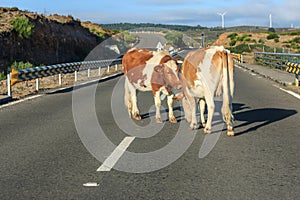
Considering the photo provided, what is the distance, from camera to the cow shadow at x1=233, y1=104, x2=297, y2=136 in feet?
31.9

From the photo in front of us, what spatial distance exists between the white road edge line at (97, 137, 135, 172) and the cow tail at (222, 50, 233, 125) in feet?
5.61

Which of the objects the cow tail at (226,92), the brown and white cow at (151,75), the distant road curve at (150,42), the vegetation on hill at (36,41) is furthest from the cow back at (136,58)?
the distant road curve at (150,42)

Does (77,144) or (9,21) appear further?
(9,21)

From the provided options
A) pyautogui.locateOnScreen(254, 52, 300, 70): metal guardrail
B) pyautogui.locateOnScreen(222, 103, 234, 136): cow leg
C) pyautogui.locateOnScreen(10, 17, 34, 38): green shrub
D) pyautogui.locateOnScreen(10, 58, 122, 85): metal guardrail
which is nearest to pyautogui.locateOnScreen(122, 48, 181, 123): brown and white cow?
pyautogui.locateOnScreen(222, 103, 234, 136): cow leg

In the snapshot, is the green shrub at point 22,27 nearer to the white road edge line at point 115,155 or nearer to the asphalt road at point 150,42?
the asphalt road at point 150,42

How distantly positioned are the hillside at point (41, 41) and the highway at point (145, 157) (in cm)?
1967

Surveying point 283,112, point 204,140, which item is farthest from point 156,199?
point 283,112

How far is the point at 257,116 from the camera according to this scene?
430 inches

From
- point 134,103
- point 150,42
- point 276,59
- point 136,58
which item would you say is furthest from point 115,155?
point 150,42

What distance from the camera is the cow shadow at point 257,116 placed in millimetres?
9734

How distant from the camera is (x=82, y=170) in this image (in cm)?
632

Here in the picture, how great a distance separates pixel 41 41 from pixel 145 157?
3280cm

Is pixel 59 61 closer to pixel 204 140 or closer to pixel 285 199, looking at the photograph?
pixel 204 140

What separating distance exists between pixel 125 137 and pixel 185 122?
1.86 metres
